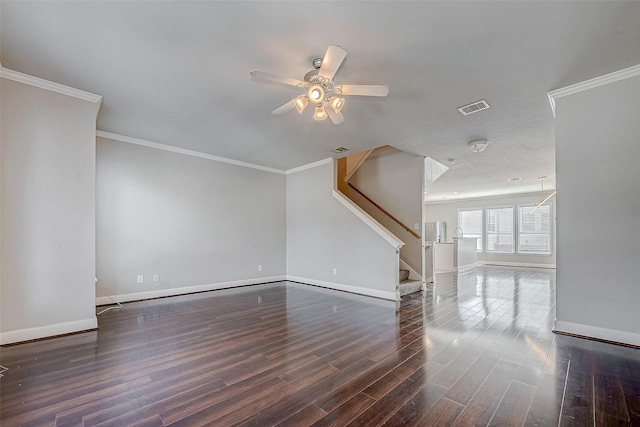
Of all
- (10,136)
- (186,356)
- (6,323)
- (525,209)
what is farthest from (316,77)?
(525,209)

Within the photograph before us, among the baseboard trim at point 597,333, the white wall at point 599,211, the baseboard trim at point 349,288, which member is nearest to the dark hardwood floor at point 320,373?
the baseboard trim at point 597,333

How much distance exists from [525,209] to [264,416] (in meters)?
11.5

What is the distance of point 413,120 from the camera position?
3.87 meters

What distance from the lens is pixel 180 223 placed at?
16.9 feet

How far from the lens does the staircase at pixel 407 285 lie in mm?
5077

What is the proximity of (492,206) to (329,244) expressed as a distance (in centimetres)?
821

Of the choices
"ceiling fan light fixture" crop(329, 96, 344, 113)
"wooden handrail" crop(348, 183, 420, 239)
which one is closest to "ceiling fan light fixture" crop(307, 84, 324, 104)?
"ceiling fan light fixture" crop(329, 96, 344, 113)

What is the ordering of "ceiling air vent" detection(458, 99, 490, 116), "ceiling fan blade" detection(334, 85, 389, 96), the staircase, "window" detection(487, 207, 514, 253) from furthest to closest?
"window" detection(487, 207, 514, 253), the staircase, "ceiling air vent" detection(458, 99, 490, 116), "ceiling fan blade" detection(334, 85, 389, 96)

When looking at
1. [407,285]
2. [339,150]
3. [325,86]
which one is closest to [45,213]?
[325,86]

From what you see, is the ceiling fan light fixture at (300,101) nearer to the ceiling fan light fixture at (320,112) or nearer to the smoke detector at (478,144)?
the ceiling fan light fixture at (320,112)

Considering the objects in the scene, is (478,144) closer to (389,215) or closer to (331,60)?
(389,215)

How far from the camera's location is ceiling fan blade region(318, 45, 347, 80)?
2.08 meters

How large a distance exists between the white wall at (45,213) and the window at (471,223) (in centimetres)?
1187

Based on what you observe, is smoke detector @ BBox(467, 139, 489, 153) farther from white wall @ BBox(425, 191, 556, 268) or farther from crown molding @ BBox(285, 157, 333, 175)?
white wall @ BBox(425, 191, 556, 268)
